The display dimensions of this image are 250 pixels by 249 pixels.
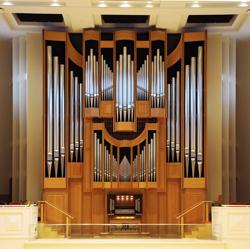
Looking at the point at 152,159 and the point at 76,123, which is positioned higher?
the point at 76,123

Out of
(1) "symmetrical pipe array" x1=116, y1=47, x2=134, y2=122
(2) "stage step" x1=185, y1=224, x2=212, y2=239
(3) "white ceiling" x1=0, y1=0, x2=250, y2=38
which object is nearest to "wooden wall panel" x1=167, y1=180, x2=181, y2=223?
(2) "stage step" x1=185, y1=224, x2=212, y2=239

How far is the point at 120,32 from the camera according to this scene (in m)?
13.4

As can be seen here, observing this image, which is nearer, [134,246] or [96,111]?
[134,246]

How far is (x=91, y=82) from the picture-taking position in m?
13.3

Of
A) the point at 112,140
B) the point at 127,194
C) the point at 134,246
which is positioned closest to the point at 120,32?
the point at 112,140

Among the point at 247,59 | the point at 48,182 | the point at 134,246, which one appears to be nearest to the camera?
the point at 134,246

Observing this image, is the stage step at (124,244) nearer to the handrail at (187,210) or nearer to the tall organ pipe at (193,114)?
the handrail at (187,210)

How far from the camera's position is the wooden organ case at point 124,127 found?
13172 mm

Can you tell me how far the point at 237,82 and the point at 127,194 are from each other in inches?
136

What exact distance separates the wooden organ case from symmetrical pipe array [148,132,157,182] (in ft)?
0.06

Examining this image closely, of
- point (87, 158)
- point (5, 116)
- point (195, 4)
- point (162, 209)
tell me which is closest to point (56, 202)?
point (87, 158)

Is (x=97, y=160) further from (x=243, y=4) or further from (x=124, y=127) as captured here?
(x=243, y=4)

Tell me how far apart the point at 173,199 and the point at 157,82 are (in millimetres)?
2201

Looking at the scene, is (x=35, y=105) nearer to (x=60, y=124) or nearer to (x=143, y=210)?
(x=60, y=124)
